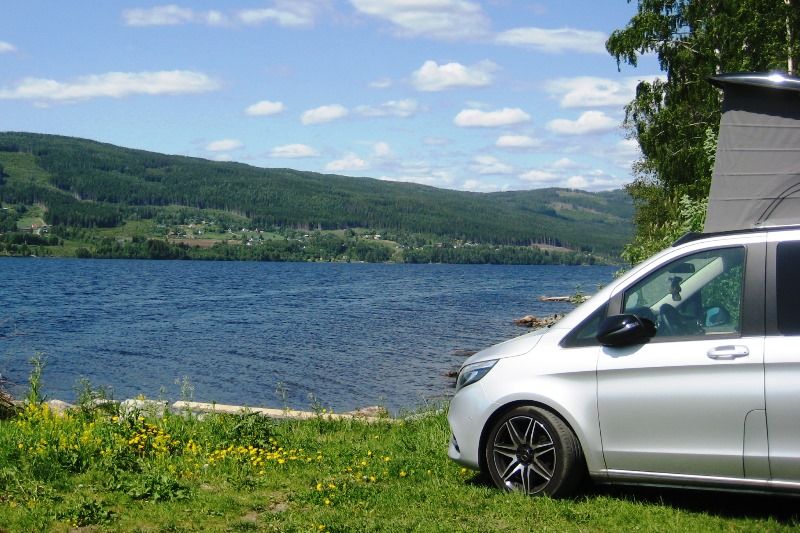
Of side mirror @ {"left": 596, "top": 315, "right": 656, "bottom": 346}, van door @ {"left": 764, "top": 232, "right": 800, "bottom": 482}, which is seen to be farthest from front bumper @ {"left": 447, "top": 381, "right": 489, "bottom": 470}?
van door @ {"left": 764, "top": 232, "right": 800, "bottom": 482}

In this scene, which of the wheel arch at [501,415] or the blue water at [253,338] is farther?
the blue water at [253,338]

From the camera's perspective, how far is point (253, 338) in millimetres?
45750

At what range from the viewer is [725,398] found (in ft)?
19.3

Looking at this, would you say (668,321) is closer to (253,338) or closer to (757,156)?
(757,156)

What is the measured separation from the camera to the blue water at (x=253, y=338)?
29344mm

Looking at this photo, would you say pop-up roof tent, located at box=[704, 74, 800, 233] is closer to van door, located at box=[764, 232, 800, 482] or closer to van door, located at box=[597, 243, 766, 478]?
van door, located at box=[597, 243, 766, 478]

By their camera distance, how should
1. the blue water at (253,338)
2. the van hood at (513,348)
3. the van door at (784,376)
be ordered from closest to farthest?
the van door at (784,376), the van hood at (513,348), the blue water at (253,338)

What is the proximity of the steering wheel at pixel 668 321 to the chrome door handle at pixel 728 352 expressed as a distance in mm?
337

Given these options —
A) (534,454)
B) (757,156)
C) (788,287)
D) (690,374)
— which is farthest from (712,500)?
(757,156)

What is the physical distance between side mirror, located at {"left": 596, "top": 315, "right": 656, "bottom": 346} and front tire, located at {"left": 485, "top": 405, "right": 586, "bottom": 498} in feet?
2.47

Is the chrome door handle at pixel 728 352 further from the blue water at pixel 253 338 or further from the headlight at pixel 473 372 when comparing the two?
the blue water at pixel 253 338

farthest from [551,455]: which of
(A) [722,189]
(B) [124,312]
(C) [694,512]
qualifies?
(B) [124,312]

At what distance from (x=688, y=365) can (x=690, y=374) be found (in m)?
0.06

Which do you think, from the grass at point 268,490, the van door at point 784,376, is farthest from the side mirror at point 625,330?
the grass at point 268,490
